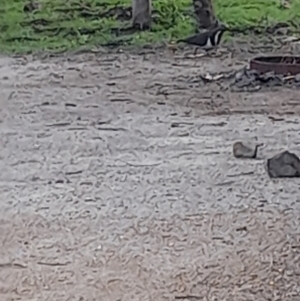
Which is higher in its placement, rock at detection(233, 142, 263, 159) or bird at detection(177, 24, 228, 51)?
rock at detection(233, 142, 263, 159)

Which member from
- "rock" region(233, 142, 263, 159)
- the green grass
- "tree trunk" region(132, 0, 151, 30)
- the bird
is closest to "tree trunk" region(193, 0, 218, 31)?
the bird

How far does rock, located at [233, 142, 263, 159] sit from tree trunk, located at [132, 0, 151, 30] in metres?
7.95

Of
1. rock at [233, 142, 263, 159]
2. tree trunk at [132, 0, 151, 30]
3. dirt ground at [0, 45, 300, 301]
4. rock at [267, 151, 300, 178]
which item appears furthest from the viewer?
tree trunk at [132, 0, 151, 30]

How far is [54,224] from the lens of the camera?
427 cm

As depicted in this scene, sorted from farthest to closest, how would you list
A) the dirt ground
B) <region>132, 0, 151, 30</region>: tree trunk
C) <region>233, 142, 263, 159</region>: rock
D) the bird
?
<region>132, 0, 151, 30</region>: tree trunk
the bird
<region>233, 142, 263, 159</region>: rock
the dirt ground

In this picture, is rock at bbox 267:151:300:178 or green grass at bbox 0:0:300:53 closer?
rock at bbox 267:151:300:178

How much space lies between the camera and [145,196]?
4.79 m

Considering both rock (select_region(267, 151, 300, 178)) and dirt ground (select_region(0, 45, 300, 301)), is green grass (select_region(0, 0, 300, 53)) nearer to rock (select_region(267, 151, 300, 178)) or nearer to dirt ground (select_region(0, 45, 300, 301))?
dirt ground (select_region(0, 45, 300, 301))

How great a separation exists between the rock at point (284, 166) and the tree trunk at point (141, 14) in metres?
8.41

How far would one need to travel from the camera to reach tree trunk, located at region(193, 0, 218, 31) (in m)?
12.5

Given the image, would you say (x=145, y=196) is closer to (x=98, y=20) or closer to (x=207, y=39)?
(x=207, y=39)

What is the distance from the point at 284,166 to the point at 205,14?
300 inches

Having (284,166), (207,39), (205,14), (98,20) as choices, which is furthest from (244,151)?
(98,20)

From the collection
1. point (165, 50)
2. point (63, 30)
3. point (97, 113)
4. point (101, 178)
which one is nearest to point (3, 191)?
point (101, 178)
